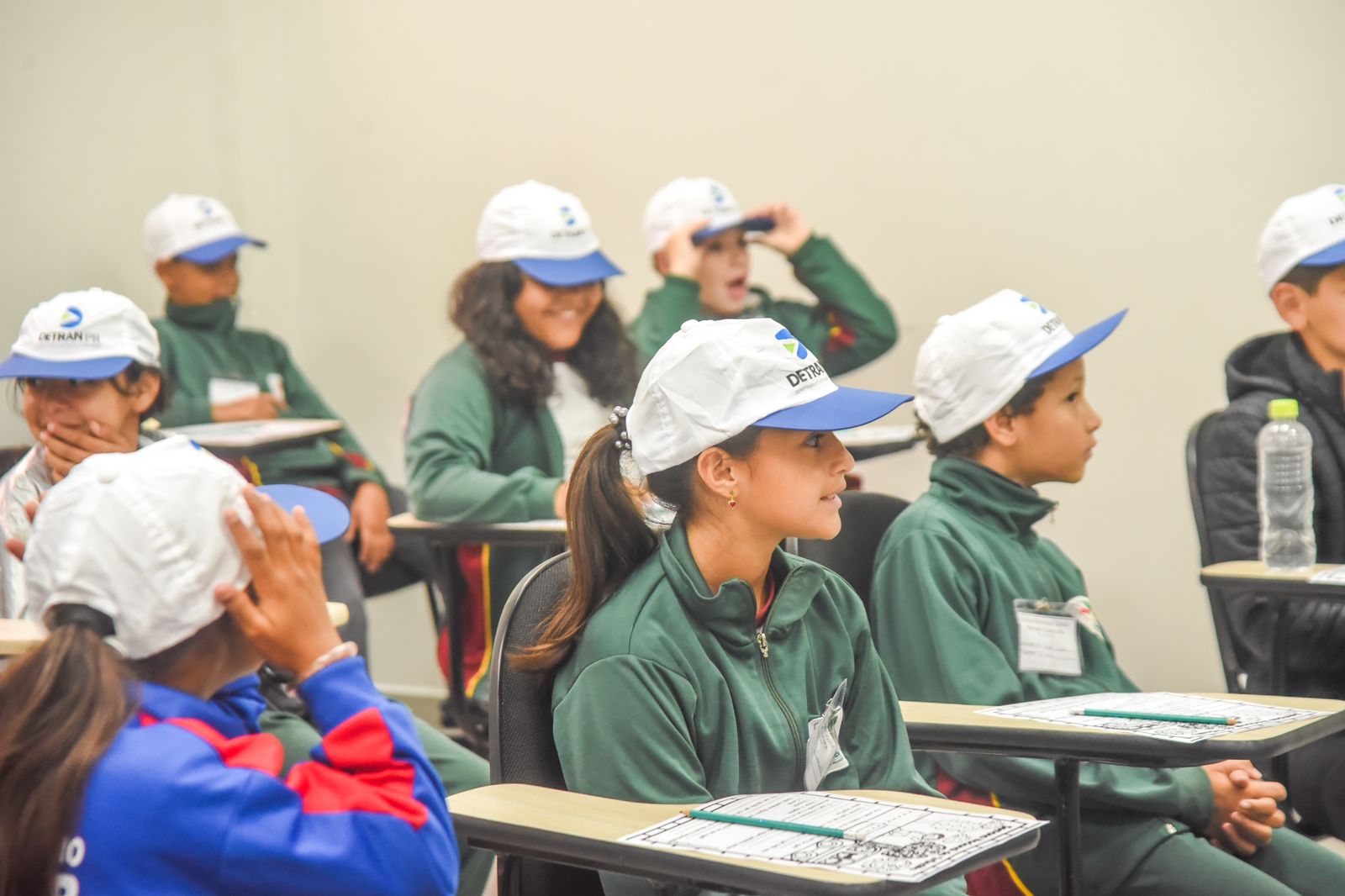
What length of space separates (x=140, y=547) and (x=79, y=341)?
1706mm

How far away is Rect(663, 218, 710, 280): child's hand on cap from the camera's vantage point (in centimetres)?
388

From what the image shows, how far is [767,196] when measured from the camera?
445 cm

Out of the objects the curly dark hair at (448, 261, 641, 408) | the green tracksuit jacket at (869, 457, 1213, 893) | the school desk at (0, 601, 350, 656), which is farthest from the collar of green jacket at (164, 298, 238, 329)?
the green tracksuit jacket at (869, 457, 1213, 893)

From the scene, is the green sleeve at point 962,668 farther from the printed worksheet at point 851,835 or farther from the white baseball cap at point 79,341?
the white baseball cap at point 79,341

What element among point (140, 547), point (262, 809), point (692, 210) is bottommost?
point (262, 809)

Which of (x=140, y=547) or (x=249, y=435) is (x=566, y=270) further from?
(x=140, y=547)

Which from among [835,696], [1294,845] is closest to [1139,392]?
[1294,845]

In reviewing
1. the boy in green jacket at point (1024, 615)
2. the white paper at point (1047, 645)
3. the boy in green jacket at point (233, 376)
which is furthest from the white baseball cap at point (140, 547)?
the boy in green jacket at point (233, 376)

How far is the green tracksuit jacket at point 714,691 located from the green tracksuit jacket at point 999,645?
31 centimetres

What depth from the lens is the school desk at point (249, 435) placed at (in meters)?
3.21

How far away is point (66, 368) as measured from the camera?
2713 millimetres

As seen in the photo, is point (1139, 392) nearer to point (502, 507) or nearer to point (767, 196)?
point (767, 196)

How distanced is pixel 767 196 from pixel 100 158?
2045 mm

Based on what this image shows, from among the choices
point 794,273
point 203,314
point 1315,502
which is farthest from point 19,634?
point 794,273
